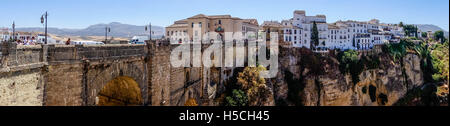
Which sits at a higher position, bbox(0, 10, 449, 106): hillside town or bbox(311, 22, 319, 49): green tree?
bbox(311, 22, 319, 49): green tree

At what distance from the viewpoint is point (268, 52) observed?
33.4 metres

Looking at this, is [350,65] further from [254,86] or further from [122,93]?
[122,93]

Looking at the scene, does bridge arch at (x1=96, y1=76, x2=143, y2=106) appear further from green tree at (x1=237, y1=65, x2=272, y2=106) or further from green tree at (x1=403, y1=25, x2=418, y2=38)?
green tree at (x1=403, y1=25, x2=418, y2=38)

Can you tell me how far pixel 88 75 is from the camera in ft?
32.0

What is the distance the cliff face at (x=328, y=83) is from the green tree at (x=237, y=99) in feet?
20.9

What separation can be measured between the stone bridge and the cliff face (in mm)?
18378

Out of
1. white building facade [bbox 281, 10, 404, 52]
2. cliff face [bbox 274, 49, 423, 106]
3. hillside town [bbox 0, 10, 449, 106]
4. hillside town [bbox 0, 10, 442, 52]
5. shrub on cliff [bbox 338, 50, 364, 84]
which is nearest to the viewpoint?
hillside town [bbox 0, 10, 449, 106]

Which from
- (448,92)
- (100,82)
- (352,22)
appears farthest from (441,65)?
(100,82)

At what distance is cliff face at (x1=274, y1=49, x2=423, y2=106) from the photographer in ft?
107

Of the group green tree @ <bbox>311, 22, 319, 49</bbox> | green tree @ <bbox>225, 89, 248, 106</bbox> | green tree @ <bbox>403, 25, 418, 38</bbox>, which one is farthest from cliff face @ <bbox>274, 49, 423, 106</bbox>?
green tree @ <bbox>403, 25, 418, 38</bbox>

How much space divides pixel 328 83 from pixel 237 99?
16279 mm

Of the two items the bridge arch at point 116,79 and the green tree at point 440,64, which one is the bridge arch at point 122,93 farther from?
the green tree at point 440,64

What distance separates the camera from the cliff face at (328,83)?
107ft

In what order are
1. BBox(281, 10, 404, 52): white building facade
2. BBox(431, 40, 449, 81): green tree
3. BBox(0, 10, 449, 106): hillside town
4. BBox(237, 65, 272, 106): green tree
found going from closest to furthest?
BBox(0, 10, 449, 106): hillside town, BBox(237, 65, 272, 106): green tree, BBox(281, 10, 404, 52): white building facade, BBox(431, 40, 449, 81): green tree
